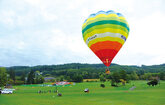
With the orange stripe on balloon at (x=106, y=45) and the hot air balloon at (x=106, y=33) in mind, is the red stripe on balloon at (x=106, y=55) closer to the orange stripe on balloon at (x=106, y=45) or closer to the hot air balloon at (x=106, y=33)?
the hot air balloon at (x=106, y=33)

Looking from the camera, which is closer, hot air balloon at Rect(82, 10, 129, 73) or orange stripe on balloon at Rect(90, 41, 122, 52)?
hot air balloon at Rect(82, 10, 129, 73)

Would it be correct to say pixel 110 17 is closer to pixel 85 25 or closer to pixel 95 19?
pixel 95 19

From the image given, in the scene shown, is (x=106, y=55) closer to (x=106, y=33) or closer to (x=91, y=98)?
(x=106, y=33)

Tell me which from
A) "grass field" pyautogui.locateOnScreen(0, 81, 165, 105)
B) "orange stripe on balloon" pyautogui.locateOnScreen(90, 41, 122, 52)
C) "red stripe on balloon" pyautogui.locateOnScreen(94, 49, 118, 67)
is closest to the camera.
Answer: "grass field" pyautogui.locateOnScreen(0, 81, 165, 105)

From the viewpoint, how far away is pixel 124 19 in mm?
28531

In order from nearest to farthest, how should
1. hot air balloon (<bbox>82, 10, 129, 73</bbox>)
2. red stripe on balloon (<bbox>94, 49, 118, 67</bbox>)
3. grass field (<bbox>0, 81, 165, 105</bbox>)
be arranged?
grass field (<bbox>0, 81, 165, 105</bbox>)
hot air balloon (<bbox>82, 10, 129, 73</bbox>)
red stripe on balloon (<bbox>94, 49, 118, 67</bbox>)

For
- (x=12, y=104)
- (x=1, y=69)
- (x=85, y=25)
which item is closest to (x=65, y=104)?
(x=12, y=104)

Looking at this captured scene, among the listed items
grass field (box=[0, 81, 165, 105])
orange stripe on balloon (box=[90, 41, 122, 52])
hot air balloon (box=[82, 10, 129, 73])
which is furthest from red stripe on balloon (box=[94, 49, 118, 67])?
grass field (box=[0, 81, 165, 105])

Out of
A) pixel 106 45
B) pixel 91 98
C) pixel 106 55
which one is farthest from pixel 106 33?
pixel 91 98

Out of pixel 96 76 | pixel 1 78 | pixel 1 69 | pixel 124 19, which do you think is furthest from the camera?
pixel 96 76

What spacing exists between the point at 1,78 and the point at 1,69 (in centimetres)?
553

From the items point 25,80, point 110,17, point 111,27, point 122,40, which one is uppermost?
point 110,17

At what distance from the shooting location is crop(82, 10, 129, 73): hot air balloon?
2672 cm

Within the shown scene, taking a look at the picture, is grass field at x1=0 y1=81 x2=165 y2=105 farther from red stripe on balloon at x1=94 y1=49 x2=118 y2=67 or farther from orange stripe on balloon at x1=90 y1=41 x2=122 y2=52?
orange stripe on balloon at x1=90 y1=41 x2=122 y2=52
